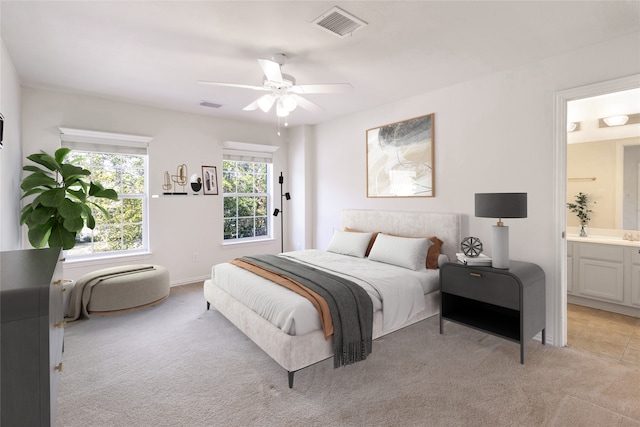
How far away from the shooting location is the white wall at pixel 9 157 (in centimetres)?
279

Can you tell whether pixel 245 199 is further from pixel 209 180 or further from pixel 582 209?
pixel 582 209

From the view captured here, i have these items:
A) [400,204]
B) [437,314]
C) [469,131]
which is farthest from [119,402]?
[469,131]

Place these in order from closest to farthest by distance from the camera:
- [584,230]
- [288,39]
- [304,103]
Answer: [288,39] < [304,103] < [584,230]

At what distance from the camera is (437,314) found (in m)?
3.41

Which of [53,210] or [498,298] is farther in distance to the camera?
[53,210]

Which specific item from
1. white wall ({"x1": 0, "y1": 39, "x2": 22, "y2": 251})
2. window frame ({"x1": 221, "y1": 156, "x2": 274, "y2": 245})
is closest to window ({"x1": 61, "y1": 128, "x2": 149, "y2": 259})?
white wall ({"x1": 0, "y1": 39, "x2": 22, "y2": 251})

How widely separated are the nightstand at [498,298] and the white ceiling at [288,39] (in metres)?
1.90

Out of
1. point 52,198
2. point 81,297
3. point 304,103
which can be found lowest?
point 81,297

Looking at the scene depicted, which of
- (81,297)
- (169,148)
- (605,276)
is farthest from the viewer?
(169,148)

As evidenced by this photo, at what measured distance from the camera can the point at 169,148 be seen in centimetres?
473

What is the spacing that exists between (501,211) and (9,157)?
14.6 ft

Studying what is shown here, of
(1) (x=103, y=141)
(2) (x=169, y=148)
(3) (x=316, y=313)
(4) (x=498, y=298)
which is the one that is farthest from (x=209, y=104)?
(4) (x=498, y=298)

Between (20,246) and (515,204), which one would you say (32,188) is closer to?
(20,246)

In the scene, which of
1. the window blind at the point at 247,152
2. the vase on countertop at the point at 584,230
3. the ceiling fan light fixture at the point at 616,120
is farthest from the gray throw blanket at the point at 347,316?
the ceiling fan light fixture at the point at 616,120
